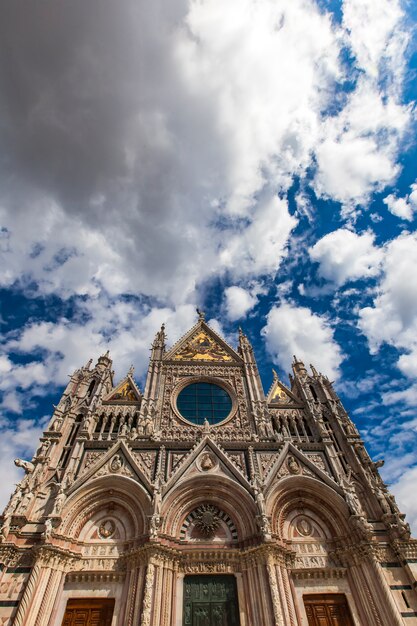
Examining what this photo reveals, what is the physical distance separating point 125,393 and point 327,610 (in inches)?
562

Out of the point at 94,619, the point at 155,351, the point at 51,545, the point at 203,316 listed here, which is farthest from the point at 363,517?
the point at 203,316

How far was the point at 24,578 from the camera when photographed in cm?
1247

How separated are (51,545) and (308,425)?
13.7 metres

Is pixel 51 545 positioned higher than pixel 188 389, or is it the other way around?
pixel 188 389

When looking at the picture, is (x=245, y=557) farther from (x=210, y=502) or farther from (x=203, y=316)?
(x=203, y=316)

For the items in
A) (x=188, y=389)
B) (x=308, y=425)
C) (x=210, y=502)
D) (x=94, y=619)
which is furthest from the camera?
(x=188, y=389)

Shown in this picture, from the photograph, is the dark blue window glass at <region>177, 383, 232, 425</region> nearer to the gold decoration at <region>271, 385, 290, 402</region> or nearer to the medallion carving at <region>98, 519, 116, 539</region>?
the gold decoration at <region>271, 385, 290, 402</region>

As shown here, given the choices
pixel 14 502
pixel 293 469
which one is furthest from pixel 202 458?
pixel 14 502

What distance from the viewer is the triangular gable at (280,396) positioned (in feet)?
69.3

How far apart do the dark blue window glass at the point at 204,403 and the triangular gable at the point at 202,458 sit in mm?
2869

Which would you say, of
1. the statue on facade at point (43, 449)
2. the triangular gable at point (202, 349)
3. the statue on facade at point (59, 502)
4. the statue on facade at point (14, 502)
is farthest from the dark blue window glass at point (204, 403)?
the statue on facade at point (14, 502)

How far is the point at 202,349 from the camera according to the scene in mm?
24672

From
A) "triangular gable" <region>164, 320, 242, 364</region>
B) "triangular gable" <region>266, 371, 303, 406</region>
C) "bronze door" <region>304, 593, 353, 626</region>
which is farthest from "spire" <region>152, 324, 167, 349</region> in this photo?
"bronze door" <region>304, 593, 353, 626</region>

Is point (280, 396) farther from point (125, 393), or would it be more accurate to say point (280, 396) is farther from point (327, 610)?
point (327, 610)
